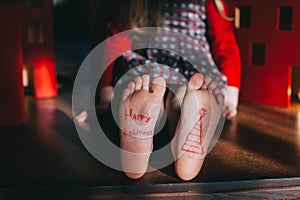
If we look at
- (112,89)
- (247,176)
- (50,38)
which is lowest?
(247,176)

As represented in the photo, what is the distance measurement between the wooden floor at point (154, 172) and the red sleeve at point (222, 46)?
18 cm

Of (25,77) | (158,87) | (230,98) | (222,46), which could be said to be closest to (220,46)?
(222,46)

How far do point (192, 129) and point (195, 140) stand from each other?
3 centimetres

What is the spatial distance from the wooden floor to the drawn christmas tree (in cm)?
7

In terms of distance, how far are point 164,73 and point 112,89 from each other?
0.76 feet

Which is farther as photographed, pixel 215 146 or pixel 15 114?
pixel 15 114

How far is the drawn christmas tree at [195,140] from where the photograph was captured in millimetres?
1308

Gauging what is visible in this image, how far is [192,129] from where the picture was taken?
1.32m

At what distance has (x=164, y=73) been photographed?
162 centimetres

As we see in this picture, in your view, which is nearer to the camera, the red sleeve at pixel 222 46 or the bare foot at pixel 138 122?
the bare foot at pixel 138 122

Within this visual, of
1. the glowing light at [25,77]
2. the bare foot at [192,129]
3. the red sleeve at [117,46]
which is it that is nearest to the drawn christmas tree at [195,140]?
the bare foot at [192,129]

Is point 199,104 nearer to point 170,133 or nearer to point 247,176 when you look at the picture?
point 247,176

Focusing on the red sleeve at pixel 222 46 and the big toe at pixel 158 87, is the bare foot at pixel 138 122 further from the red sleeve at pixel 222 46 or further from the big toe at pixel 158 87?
the red sleeve at pixel 222 46

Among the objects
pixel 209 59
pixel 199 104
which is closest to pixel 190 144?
pixel 199 104
